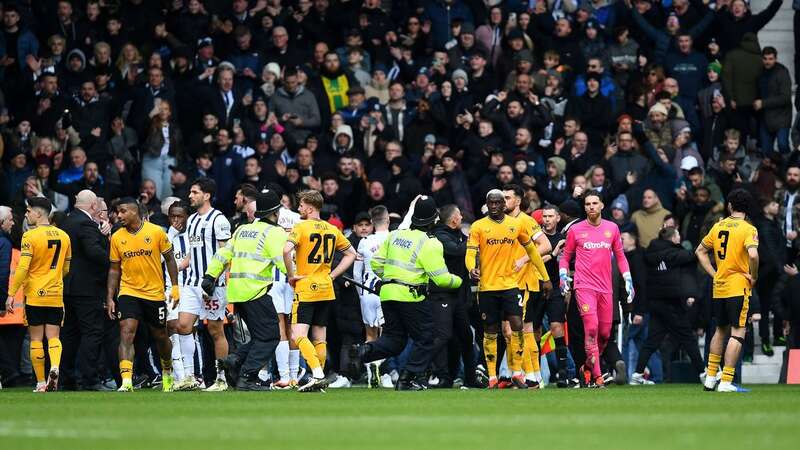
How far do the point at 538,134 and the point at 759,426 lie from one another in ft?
47.9

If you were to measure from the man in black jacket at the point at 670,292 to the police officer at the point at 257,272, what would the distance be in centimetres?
648

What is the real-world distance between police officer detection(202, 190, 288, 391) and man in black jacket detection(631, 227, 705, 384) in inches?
255

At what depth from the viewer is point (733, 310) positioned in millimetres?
17359

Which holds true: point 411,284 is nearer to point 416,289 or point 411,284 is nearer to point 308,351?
point 416,289

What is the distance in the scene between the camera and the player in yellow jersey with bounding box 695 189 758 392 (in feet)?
56.8

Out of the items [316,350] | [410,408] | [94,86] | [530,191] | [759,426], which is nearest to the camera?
[759,426]

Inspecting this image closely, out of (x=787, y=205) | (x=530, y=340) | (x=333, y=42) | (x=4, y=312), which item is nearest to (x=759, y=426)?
(x=530, y=340)

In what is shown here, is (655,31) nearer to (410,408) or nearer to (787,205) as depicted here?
(787,205)

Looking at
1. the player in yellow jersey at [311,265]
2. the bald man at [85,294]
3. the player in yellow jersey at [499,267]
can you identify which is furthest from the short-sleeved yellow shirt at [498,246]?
the bald man at [85,294]

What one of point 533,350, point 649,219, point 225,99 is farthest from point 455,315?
point 225,99

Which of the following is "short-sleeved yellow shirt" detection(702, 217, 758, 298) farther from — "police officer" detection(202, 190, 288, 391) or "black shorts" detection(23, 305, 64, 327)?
"black shorts" detection(23, 305, 64, 327)

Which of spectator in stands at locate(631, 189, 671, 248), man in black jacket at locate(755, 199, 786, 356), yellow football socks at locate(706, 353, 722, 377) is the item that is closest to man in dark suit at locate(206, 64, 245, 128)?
spectator in stands at locate(631, 189, 671, 248)

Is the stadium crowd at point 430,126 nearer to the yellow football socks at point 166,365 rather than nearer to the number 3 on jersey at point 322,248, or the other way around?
the yellow football socks at point 166,365

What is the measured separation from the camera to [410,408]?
1410 centimetres
